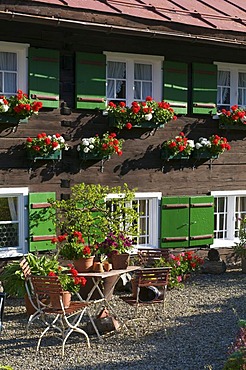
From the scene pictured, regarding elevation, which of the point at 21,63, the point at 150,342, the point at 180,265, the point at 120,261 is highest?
the point at 21,63

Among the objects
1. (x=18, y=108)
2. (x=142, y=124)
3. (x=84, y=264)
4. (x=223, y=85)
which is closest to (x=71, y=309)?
(x=84, y=264)

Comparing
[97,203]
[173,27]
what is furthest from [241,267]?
[173,27]

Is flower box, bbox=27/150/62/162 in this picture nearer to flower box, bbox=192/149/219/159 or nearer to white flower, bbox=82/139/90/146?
white flower, bbox=82/139/90/146

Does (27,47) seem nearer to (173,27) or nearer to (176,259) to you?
(173,27)

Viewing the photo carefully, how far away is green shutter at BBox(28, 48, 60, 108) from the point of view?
33.8 feet

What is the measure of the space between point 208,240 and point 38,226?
3.43 meters

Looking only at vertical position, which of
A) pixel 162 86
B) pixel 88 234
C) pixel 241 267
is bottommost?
pixel 241 267

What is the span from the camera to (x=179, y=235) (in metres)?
11.8

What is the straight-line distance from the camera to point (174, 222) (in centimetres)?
1177

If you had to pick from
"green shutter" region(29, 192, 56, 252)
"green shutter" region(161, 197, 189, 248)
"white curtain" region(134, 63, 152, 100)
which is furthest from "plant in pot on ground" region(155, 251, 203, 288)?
"white curtain" region(134, 63, 152, 100)

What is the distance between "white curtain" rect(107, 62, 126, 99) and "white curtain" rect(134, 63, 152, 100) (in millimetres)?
256

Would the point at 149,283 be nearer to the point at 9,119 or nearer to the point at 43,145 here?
the point at 43,145

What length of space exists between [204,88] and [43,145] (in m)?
3.45

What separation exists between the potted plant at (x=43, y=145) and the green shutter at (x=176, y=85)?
2304mm
